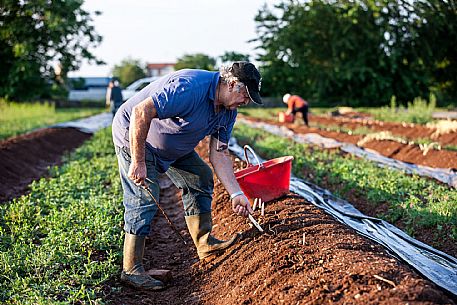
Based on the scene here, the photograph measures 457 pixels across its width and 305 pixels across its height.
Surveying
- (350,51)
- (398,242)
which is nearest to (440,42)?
(350,51)

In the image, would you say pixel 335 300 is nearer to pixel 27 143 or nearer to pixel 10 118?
pixel 27 143

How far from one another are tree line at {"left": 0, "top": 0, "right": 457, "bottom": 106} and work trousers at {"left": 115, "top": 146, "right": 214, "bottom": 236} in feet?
82.3

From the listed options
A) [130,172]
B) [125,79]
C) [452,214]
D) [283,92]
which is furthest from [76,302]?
[125,79]

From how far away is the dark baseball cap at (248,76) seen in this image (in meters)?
3.64

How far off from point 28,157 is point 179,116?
727 cm

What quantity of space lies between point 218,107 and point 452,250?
8.51 feet

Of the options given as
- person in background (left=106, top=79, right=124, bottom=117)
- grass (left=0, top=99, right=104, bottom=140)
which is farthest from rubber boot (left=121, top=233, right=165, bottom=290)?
person in background (left=106, top=79, right=124, bottom=117)

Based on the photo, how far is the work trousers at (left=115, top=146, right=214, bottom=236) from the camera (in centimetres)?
395

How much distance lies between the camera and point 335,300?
299 cm

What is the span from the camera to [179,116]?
148 inches

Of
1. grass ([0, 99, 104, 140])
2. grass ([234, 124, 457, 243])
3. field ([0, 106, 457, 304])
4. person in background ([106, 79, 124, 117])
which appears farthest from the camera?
person in background ([106, 79, 124, 117])

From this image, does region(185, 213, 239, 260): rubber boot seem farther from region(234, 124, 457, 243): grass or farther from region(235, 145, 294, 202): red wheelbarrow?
region(234, 124, 457, 243): grass

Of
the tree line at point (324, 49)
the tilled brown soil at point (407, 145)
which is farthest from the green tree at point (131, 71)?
the tilled brown soil at point (407, 145)

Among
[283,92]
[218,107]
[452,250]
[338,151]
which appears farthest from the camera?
[283,92]
